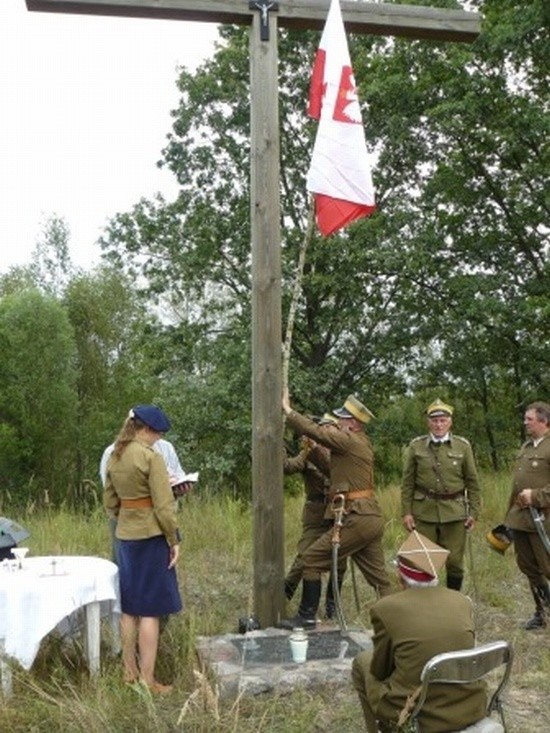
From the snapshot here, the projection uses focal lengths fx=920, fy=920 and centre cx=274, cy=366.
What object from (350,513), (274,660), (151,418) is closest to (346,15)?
(151,418)

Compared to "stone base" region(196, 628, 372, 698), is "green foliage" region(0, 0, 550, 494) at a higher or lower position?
higher

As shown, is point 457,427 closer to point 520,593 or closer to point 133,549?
point 520,593

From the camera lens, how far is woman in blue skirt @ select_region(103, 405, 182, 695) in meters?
5.28

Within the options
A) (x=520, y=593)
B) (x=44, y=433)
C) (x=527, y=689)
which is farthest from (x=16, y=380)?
(x=527, y=689)

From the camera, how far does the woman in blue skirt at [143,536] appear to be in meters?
5.28

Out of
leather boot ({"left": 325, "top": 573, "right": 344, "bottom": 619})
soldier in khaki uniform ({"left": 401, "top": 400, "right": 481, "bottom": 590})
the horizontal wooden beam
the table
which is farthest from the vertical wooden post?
soldier in khaki uniform ({"left": 401, "top": 400, "right": 481, "bottom": 590})

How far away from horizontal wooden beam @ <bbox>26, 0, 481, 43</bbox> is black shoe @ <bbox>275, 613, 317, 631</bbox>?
3.87m

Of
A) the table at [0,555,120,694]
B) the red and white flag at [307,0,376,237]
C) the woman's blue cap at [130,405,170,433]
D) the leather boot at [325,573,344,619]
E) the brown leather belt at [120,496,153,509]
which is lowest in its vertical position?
the leather boot at [325,573,344,619]

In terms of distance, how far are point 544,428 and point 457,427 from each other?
1447cm

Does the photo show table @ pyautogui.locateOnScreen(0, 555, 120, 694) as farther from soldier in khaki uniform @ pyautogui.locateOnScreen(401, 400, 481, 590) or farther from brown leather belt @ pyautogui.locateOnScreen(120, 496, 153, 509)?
soldier in khaki uniform @ pyautogui.locateOnScreen(401, 400, 481, 590)

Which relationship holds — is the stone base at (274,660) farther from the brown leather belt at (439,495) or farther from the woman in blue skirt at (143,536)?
the brown leather belt at (439,495)

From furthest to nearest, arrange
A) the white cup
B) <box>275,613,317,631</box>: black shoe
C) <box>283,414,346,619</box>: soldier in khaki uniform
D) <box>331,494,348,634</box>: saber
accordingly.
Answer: <box>283,414,346,619</box>: soldier in khaki uniform < <box>331,494,348,634</box>: saber < <box>275,613,317,631</box>: black shoe < the white cup

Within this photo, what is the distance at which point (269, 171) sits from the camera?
5.88m

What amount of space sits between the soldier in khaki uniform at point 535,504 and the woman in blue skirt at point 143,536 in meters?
2.85
